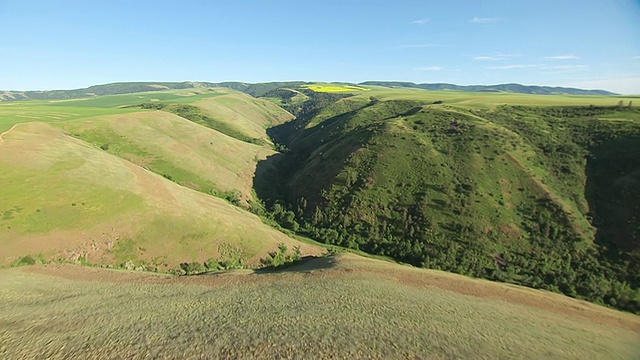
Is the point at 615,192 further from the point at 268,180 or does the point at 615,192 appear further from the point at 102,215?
the point at 102,215

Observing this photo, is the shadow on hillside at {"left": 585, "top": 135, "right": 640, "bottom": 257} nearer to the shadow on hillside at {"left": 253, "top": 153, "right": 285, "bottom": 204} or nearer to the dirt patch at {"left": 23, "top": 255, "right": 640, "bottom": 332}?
the dirt patch at {"left": 23, "top": 255, "right": 640, "bottom": 332}

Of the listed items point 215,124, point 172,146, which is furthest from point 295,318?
point 215,124

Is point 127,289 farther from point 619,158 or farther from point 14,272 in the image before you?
point 619,158

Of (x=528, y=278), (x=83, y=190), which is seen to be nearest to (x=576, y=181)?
(x=528, y=278)

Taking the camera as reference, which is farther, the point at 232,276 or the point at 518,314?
the point at 232,276

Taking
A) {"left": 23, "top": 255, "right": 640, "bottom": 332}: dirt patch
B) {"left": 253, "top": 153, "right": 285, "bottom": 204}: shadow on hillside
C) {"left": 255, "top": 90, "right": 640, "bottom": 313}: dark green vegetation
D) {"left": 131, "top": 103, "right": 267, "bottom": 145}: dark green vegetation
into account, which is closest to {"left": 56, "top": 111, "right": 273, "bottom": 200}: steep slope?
{"left": 253, "top": 153, "right": 285, "bottom": 204}: shadow on hillside

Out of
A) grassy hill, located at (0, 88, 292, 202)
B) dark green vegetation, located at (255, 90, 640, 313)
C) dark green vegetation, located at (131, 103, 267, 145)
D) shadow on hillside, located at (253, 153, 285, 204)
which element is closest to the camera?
dark green vegetation, located at (255, 90, 640, 313)

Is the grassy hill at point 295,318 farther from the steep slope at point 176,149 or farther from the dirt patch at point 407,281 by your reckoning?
the steep slope at point 176,149
